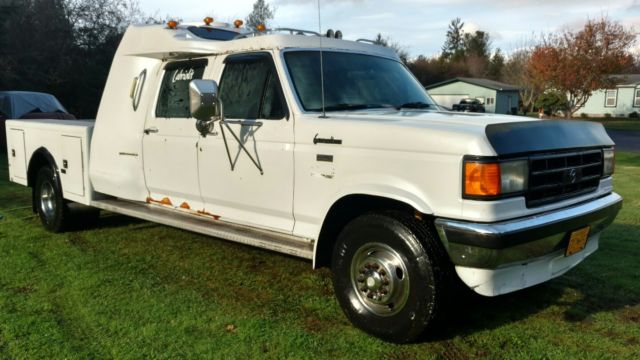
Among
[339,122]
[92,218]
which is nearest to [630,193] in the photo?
[339,122]

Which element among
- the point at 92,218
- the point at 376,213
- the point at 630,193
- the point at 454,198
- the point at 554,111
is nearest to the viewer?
the point at 454,198

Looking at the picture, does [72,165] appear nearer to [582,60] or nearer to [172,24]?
[172,24]

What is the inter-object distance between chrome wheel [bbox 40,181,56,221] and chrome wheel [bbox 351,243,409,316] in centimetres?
473

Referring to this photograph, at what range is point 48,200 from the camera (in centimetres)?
737

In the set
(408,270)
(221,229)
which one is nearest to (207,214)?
(221,229)

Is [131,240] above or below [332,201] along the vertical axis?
below

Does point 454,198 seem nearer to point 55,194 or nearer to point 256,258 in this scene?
point 256,258

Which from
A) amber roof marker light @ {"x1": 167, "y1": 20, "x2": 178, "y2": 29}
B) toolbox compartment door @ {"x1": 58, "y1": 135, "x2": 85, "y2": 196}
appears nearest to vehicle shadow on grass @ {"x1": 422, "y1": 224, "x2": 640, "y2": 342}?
amber roof marker light @ {"x1": 167, "y1": 20, "x2": 178, "y2": 29}

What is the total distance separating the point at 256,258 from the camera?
602 cm

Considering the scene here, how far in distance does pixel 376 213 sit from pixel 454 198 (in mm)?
640

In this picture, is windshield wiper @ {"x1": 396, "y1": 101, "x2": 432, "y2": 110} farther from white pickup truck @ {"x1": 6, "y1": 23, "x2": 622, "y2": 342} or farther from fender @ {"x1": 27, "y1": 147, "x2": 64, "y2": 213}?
fender @ {"x1": 27, "y1": 147, "x2": 64, "y2": 213}

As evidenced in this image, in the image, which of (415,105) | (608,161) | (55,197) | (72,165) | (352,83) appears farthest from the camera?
(55,197)

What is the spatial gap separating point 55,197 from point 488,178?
5656 millimetres

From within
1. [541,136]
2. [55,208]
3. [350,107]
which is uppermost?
[350,107]
